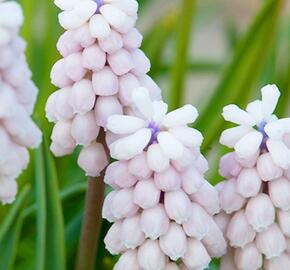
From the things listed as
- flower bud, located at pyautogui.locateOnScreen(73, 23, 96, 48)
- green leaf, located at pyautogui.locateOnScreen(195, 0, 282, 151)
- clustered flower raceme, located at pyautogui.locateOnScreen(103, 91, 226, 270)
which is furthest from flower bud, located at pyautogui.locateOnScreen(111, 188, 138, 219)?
green leaf, located at pyautogui.locateOnScreen(195, 0, 282, 151)

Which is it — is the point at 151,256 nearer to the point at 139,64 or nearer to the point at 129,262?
the point at 129,262

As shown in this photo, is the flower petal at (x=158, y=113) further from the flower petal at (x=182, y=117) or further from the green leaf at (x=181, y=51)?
the green leaf at (x=181, y=51)

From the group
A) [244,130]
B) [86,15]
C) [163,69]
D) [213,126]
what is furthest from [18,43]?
[163,69]

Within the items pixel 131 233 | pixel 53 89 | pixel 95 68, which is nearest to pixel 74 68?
pixel 95 68

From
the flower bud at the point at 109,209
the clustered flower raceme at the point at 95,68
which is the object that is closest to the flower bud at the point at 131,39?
the clustered flower raceme at the point at 95,68

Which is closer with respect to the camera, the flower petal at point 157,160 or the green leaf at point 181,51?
the flower petal at point 157,160

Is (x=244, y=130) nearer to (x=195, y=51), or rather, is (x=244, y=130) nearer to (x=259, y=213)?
(x=259, y=213)

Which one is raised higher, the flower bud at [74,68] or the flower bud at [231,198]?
the flower bud at [74,68]
